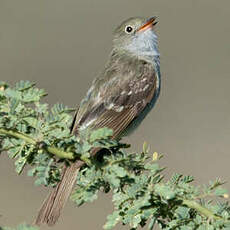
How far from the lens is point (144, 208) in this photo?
291cm

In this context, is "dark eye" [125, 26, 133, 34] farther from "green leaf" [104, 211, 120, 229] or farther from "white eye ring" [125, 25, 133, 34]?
"green leaf" [104, 211, 120, 229]

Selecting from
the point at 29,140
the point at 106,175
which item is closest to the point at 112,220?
the point at 106,175

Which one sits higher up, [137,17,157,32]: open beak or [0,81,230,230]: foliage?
[137,17,157,32]: open beak

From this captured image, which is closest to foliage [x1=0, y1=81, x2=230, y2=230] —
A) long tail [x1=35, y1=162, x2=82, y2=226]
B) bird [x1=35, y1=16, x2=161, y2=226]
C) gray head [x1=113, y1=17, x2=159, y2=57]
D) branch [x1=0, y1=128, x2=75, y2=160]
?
branch [x1=0, y1=128, x2=75, y2=160]

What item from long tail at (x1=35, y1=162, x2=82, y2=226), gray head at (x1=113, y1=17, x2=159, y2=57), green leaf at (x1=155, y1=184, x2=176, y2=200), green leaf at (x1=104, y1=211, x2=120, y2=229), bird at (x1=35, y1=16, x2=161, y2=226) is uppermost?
gray head at (x1=113, y1=17, x2=159, y2=57)

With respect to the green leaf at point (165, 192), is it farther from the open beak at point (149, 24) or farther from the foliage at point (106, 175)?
the open beak at point (149, 24)

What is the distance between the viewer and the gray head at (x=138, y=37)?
21.9 feet

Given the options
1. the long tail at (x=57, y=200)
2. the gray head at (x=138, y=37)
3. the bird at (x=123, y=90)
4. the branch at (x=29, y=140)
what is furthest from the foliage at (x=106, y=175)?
the gray head at (x=138, y=37)

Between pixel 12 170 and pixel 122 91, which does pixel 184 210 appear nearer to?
pixel 122 91

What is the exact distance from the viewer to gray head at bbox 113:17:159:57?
668 cm

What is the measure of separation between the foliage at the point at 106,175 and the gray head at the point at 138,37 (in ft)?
12.3

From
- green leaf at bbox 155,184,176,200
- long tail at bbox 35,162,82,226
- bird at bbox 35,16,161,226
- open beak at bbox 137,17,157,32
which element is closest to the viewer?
green leaf at bbox 155,184,176,200

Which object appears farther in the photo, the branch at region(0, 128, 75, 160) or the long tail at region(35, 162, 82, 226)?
the long tail at region(35, 162, 82, 226)

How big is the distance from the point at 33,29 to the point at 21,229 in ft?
48.0
